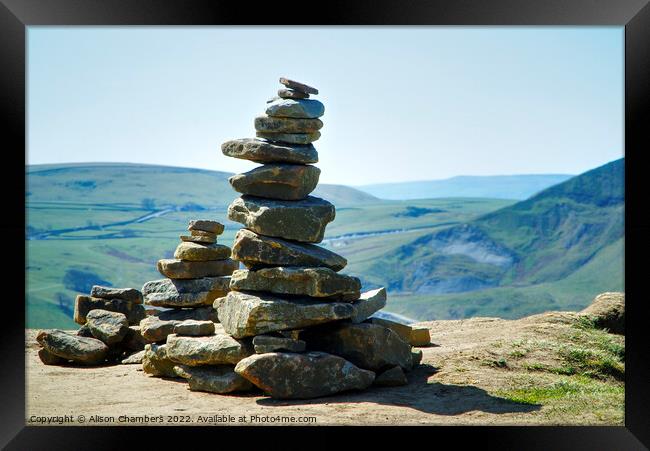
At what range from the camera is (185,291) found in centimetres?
2214

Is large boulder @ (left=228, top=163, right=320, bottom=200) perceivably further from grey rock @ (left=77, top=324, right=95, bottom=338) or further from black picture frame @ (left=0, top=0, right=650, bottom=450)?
grey rock @ (left=77, top=324, right=95, bottom=338)

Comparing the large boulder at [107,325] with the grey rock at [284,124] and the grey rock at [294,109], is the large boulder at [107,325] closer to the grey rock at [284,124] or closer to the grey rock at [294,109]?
the grey rock at [284,124]

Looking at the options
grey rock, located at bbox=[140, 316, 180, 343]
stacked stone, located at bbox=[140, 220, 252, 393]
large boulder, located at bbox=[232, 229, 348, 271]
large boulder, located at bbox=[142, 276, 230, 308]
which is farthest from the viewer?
large boulder, located at bbox=[142, 276, 230, 308]

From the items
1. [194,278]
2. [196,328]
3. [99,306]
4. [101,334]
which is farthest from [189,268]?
[99,306]

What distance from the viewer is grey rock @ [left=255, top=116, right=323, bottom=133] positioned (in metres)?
19.0

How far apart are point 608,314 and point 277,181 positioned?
35.7 feet

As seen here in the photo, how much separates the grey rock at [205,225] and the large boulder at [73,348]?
13.0ft

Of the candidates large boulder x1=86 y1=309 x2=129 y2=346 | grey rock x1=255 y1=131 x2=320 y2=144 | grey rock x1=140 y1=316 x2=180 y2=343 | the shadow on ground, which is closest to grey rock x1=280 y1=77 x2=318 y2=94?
grey rock x1=255 y1=131 x2=320 y2=144

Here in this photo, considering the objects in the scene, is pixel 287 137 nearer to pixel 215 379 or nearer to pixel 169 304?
pixel 215 379

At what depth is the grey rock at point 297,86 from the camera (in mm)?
19203

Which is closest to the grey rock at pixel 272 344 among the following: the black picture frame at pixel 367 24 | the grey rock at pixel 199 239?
the black picture frame at pixel 367 24

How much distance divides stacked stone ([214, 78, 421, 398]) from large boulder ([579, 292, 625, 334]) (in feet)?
22.4

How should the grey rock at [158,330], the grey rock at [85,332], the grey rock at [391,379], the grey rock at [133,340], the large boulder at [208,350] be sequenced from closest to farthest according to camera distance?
the large boulder at [208,350] → the grey rock at [391,379] → the grey rock at [158,330] → the grey rock at [133,340] → the grey rock at [85,332]

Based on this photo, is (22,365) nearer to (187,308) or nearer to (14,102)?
(14,102)
